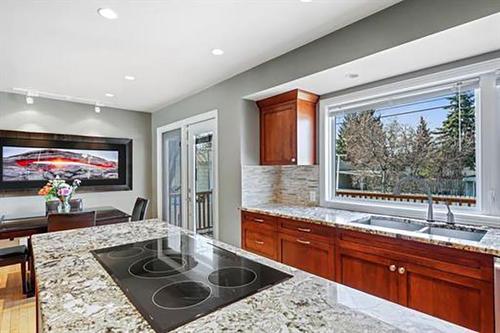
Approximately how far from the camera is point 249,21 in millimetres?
2291

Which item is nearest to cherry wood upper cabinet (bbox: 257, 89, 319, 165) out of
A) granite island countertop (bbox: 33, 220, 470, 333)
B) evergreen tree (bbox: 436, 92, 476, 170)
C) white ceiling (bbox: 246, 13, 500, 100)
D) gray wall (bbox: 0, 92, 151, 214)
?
white ceiling (bbox: 246, 13, 500, 100)

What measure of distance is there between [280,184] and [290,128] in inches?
36.9

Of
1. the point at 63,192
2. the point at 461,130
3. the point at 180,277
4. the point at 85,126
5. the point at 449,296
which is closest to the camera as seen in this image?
the point at 180,277

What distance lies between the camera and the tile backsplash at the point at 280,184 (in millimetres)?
3475

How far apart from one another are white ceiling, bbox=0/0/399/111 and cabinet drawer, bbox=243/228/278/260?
192 centimetres

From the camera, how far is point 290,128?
322 centimetres

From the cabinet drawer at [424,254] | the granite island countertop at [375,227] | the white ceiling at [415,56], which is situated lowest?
the cabinet drawer at [424,254]

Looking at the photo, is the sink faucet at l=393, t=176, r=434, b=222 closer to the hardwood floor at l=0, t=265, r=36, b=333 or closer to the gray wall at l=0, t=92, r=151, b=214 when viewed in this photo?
the hardwood floor at l=0, t=265, r=36, b=333

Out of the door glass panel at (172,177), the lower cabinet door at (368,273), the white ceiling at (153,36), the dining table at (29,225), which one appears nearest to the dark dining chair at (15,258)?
the dining table at (29,225)

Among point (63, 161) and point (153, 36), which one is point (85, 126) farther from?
point (153, 36)

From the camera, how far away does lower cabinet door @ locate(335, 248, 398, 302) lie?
2057mm

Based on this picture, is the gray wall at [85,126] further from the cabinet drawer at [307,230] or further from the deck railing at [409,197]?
the deck railing at [409,197]

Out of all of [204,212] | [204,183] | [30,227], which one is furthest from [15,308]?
[204,183]

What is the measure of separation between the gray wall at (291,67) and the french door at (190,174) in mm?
223
